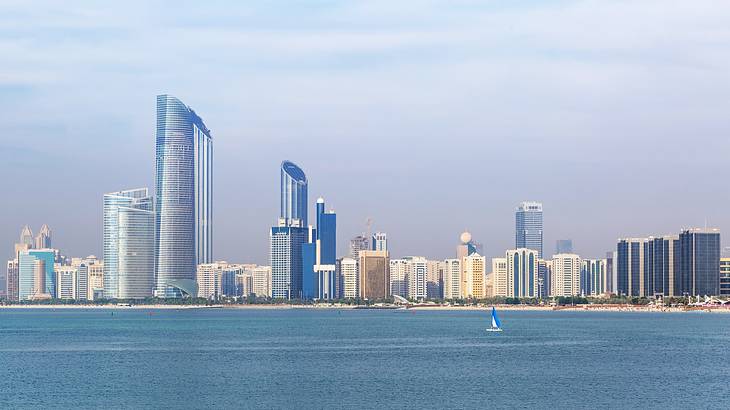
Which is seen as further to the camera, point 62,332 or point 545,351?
point 62,332

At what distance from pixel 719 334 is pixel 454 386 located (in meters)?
74.4

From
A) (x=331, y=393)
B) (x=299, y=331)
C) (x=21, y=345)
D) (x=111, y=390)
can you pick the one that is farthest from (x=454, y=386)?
(x=299, y=331)

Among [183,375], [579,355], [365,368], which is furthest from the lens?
[579,355]

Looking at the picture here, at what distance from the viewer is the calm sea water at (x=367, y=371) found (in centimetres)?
6400

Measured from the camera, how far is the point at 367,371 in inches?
3169

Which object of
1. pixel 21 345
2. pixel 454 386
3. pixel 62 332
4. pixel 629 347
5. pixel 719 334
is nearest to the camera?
pixel 454 386

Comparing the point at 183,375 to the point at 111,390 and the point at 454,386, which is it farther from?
the point at 454,386

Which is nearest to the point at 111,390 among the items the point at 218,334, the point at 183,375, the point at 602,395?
the point at 183,375

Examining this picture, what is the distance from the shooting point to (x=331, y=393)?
67.1 meters

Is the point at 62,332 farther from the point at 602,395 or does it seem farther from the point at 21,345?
the point at 602,395

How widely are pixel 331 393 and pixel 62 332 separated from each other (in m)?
88.3

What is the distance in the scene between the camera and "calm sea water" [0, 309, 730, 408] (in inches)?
2520

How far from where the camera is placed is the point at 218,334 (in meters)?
138

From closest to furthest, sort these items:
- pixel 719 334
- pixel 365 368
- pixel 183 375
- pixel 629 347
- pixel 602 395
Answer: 1. pixel 602 395
2. pixel 183 375
3. pixel 365 368
4. pixel 629 347
5. pixel 719 334
